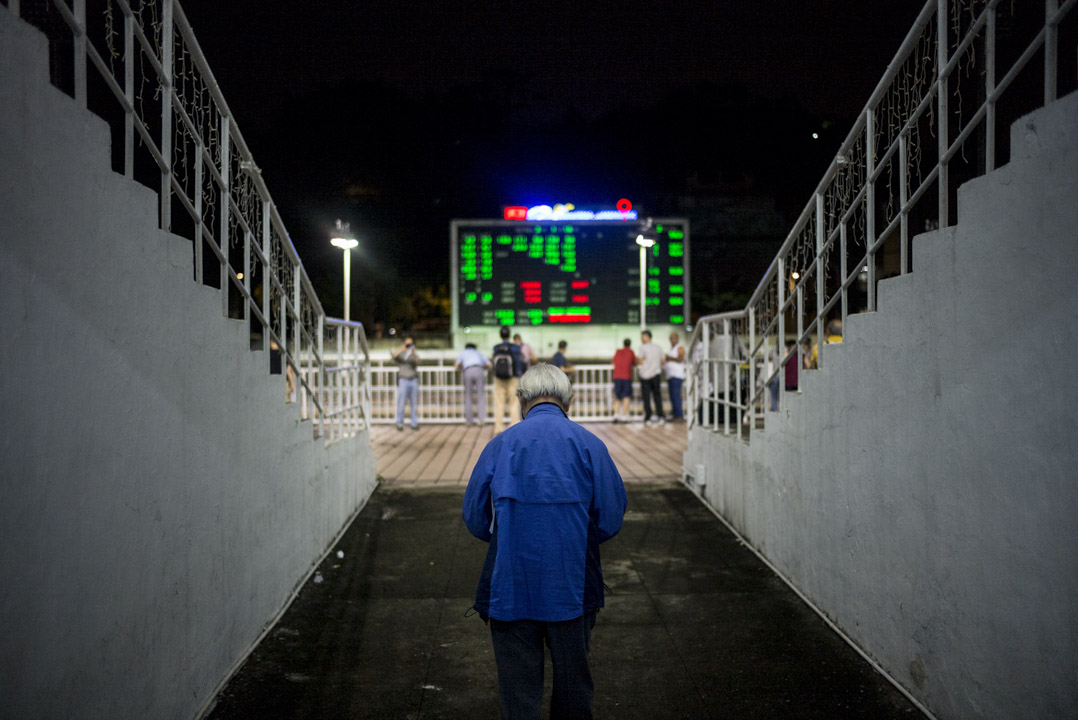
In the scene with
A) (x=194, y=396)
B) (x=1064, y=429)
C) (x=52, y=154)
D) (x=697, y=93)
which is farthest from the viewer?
(x=697, y=93)

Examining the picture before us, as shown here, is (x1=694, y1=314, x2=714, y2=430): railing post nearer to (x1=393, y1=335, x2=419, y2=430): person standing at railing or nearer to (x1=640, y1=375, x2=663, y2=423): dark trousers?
(x1=640, y1=375, x2=663, y2=423): dark trousers

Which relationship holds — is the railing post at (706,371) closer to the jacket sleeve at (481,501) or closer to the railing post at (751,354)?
the railing post at (751,354)

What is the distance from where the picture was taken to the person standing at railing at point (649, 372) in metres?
15.2

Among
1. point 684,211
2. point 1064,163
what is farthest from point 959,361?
point 684,211

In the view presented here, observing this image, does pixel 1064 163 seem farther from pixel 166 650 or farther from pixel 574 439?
pixel 166 650

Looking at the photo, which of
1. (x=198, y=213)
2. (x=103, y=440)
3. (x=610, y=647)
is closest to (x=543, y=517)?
(x=103, y=440)

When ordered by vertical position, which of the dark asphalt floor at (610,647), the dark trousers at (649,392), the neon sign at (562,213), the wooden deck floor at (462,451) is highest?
the neon sign at (562,213)

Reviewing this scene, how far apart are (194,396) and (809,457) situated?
140 inches

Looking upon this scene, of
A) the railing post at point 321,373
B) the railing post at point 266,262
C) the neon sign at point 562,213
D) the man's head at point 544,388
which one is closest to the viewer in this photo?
the man's head at point 544,388

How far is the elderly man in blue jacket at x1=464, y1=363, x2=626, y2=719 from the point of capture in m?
2.91

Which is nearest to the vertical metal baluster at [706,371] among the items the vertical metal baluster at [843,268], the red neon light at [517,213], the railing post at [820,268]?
the railing post at [820,268]

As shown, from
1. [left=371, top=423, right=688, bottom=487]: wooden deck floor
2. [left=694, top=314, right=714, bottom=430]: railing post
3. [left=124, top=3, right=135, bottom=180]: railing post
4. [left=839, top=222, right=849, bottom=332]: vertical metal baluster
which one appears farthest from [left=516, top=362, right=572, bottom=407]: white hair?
[left=371, top=423, right=688, bottom=487]: wooden deck floor

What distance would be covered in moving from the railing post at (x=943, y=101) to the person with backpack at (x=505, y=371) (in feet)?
33.0

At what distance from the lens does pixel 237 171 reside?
5.05 m
